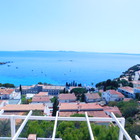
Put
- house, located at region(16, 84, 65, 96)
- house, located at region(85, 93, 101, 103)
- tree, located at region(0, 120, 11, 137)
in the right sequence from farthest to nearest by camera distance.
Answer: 1. house, located at region(16, 84, 65, 96)
2. house, located at region(85, 93, 101, 103)
3. tree, located at region(0, 120, 11, 137)

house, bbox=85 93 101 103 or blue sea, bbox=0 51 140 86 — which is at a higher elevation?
house, bbox=85 93 101 103

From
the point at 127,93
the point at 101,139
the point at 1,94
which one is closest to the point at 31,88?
the point at 1,94

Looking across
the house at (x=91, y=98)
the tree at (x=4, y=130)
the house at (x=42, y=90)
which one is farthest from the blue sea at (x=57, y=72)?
the tree at (x=4, y=130)

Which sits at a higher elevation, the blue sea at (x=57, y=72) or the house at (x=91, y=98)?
the house at (x=91, y=98)

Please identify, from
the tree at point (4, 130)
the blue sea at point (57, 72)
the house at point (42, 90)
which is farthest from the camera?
the blue sea at point (57, 72)

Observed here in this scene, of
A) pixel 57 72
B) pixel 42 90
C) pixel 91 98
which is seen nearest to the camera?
pixel 91 98

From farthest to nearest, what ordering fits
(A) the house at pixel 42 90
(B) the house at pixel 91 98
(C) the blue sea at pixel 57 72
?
(C) the blue sea at pixel 57 72 < (A) the house at pixel 42 90 < (B) the house at pixel 91 98

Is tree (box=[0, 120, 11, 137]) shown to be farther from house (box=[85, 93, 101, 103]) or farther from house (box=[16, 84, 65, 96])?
house (box=[16, 84, 65, 96])

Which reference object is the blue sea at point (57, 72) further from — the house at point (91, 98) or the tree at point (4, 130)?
the tree at point (4, 130)

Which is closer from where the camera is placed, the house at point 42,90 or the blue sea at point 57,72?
the house at point 42,90

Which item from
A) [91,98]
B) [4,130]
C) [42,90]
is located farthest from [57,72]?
[4,130]

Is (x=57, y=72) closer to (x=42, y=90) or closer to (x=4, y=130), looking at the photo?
(x=42, y=90)

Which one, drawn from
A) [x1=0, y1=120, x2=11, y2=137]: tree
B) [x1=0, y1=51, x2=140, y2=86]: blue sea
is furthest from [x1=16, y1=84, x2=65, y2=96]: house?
[x1=0, y1=120, x2=11, y2=137]: tree
